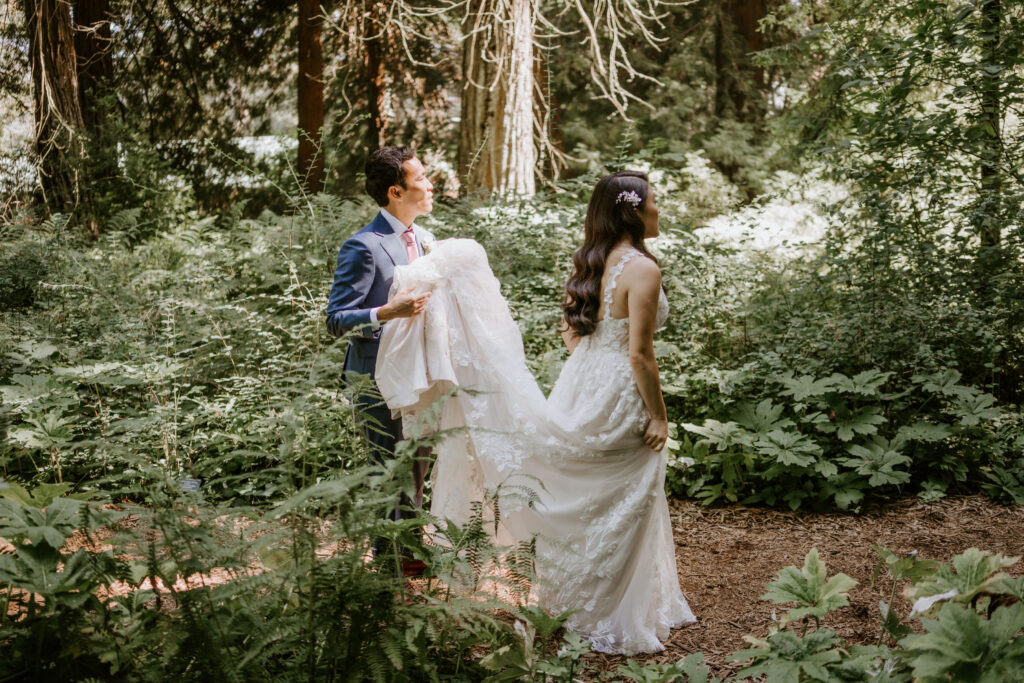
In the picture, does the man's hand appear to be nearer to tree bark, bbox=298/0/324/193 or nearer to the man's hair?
the man's hair

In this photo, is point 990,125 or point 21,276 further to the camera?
point 21,276

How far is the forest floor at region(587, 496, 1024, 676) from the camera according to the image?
3.75 meters

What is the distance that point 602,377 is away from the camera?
12.5ft

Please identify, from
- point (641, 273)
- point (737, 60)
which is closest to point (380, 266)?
point (641, 273)

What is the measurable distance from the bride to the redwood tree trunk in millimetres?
6811

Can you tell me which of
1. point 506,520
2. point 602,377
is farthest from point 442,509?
point 602,377

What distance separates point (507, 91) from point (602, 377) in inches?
200

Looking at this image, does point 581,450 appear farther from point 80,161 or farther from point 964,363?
point 80,161

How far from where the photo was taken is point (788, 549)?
4.86 m

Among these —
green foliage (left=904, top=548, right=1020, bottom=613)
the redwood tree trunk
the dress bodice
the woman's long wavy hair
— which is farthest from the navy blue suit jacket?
the redwood tree trunk

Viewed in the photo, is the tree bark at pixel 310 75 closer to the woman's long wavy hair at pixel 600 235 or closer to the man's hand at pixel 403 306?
the man's hand at pixel 403 306

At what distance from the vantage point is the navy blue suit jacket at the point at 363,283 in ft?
12.9

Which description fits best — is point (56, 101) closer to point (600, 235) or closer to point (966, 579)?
point (600, 235)

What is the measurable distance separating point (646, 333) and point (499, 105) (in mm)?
5212
